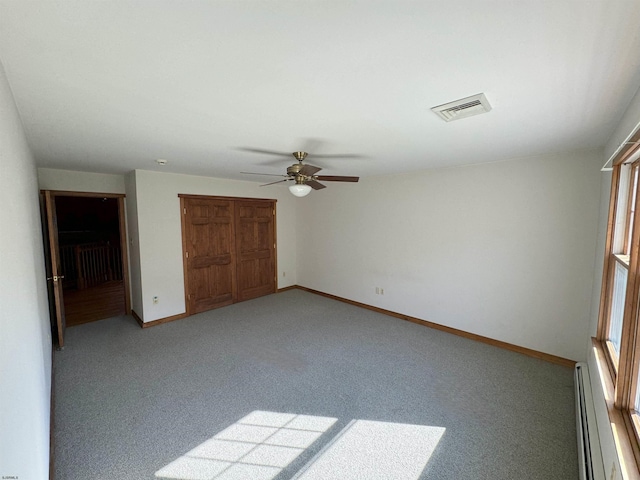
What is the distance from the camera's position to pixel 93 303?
5141 millimetres

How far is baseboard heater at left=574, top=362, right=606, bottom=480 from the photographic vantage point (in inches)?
63.5

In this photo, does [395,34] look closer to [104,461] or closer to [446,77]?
[446,77]

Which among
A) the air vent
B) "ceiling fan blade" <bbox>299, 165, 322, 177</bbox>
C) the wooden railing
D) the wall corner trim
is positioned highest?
the air vent

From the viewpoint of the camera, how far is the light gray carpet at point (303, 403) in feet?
6.10

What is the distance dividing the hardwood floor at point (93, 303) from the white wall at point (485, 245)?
411cm

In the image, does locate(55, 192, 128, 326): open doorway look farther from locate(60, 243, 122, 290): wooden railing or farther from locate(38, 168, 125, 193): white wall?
locate(38, 168, 125, 193): white wall

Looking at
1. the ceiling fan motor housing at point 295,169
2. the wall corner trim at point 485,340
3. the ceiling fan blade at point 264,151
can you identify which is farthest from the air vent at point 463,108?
the wall corner trim at point 485,340

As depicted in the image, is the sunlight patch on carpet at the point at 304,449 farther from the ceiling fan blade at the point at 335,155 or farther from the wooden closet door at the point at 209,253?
the wooden closet door at the point at 209,253

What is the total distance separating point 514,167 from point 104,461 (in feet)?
15.0

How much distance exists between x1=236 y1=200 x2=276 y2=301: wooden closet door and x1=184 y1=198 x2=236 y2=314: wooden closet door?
0.16 metres

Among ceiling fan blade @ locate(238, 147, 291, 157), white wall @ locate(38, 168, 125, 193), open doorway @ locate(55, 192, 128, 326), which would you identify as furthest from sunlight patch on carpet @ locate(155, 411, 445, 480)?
white wall @ locate(38, 168, 125, 193)

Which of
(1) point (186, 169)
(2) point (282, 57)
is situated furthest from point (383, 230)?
(2) point (282, 57)

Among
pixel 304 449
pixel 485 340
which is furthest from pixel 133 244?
pixel 485 340

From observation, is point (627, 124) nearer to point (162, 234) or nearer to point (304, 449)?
point (304, 449)
